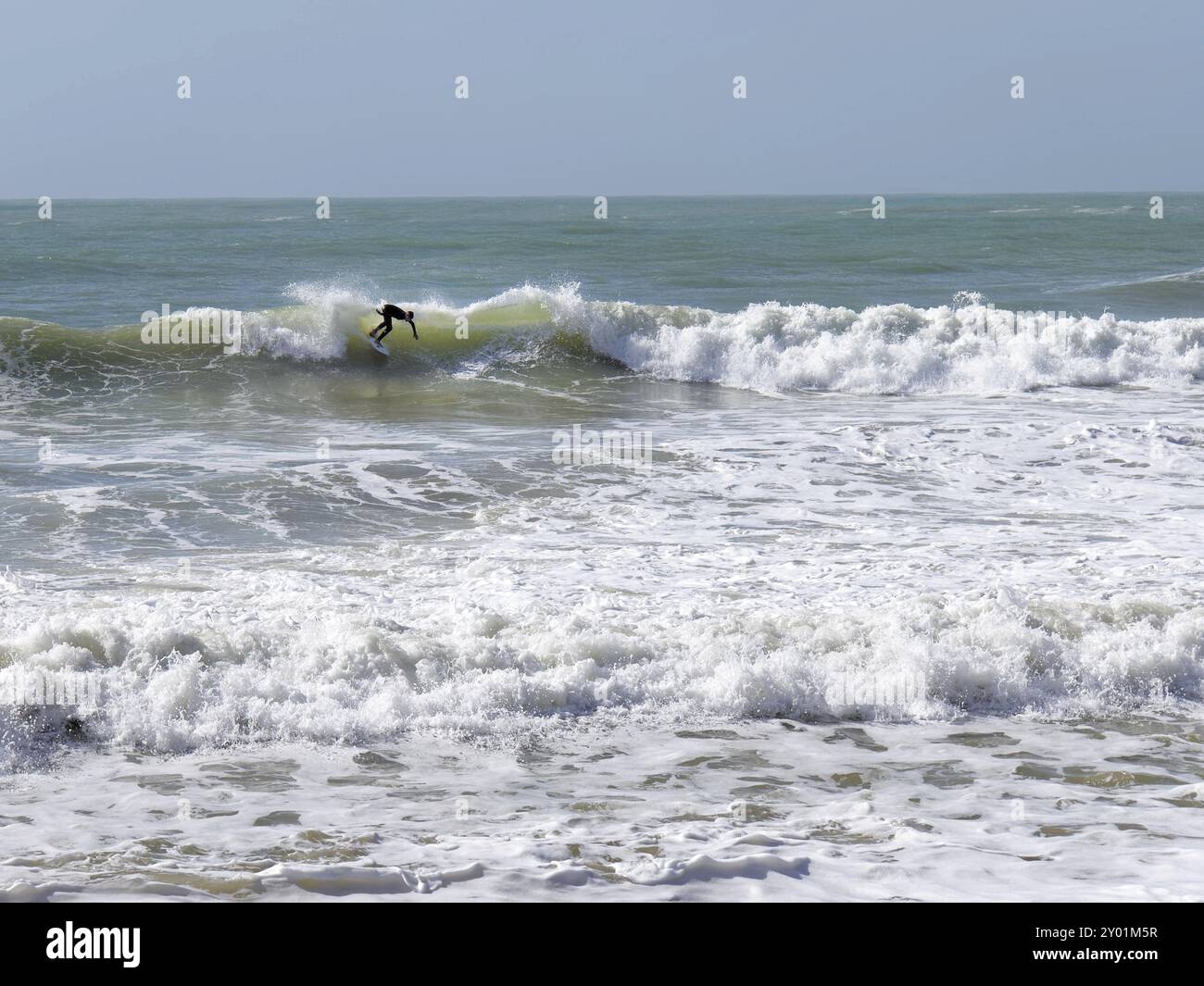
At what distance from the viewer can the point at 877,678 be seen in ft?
21.2

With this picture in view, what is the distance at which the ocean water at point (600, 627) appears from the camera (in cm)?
457

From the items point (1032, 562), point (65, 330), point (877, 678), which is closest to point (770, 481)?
point (1032, 562)

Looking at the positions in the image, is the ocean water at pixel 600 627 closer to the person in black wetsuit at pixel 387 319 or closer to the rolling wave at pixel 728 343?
the rolling wave at pixel 728 343

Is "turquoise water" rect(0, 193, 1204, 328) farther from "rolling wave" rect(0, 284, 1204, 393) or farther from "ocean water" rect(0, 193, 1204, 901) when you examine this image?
"ocean water" rect(0, 193, 1204, 901)

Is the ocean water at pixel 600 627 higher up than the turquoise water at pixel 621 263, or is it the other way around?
the turquoise water at pixel 621 263

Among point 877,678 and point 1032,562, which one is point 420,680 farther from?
point 1032,562

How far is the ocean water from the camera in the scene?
4.57 m

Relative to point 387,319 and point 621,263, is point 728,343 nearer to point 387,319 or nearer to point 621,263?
A: point 387,319

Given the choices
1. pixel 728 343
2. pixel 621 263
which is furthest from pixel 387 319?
pixel 621 263

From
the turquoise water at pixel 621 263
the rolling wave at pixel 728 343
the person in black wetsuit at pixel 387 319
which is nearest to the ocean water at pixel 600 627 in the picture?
the rolling wave at pixel 728 343

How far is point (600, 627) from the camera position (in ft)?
22.7

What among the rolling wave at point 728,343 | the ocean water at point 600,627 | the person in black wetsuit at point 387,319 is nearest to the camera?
the ocean water at point 600,627

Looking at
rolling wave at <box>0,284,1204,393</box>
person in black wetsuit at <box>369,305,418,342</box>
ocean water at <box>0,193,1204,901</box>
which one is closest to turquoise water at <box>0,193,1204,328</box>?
rolling wave at <box>0,284,1204,393</box>

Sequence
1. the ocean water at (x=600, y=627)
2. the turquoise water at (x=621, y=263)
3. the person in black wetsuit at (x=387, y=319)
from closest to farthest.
→ 1. the ocean water at (x=600, y=627)
2. the person in black wetsuit at (x=387, y=319)
3. the turquoise water at (x=621, y=263)
